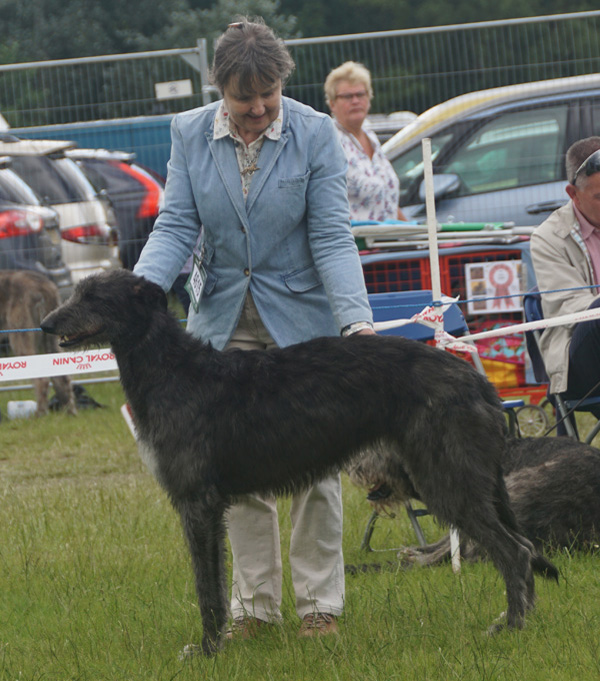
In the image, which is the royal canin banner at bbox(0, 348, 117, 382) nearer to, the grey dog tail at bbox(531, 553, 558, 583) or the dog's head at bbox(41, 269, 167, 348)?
the dog's head at bbox(41, 269, 167, 348)

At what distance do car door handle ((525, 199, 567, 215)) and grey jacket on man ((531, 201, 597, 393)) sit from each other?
3.36 m

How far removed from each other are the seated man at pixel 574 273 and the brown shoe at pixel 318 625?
2.15 metres

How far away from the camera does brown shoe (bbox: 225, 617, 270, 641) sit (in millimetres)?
4176

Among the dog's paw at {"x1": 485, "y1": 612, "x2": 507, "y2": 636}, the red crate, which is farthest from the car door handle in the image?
the dog's paw at {"x1": 485, "y1": 612, "x2": 507, "y2": 636}

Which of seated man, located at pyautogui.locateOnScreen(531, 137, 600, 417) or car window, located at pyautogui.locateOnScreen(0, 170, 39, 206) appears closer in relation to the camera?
seated man, located at pyautogui.locateOnScreen(531, 137, 600, 417)

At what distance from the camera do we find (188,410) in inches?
151

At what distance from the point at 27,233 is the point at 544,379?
225 inches

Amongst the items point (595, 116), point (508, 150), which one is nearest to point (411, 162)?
point (508, 150)

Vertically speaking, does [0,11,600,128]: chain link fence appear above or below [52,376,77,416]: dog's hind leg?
above

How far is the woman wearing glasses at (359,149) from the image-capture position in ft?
25.7

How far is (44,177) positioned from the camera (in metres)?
10.2

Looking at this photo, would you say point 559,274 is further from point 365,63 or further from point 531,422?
point 365,63

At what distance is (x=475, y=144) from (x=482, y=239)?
6.83 feet

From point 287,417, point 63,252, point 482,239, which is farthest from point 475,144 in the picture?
point 287,417
